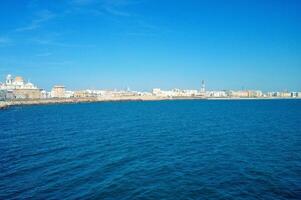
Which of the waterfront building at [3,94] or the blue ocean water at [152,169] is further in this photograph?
the waterfront building at [3,94]

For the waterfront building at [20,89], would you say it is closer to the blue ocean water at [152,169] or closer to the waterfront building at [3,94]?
the waterfront building at [3,94]

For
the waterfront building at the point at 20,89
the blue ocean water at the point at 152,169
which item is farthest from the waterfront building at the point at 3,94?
the blue ocean water at the point at 152,169

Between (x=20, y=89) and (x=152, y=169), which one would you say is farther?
(x=20, y=89)

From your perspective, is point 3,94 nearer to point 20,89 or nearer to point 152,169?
point 20,89

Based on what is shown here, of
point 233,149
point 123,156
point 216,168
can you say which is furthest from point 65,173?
point 233,149

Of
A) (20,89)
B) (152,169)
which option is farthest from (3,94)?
(152,169)

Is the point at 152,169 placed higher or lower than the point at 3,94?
lower

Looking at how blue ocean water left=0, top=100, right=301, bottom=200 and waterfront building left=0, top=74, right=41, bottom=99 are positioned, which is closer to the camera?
blue ocean water left=0, top=100, right=301, bottom=200

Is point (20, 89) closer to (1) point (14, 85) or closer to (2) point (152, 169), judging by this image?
(1) point (14, 85)

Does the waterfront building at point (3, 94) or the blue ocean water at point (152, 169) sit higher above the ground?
the waterfront building at point (3, 94)

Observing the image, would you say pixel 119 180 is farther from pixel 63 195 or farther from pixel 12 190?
pixel 12 190

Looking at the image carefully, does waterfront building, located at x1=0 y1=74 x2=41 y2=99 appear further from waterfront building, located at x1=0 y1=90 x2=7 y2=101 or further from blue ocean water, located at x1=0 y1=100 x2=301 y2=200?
blue ocean water, located at x1=0 y1=100 x2=301 y2=200

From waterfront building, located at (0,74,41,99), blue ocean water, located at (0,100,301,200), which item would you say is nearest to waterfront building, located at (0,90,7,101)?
waterfront building, located at (0,74,41,99)

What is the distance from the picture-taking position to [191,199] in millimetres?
14680
